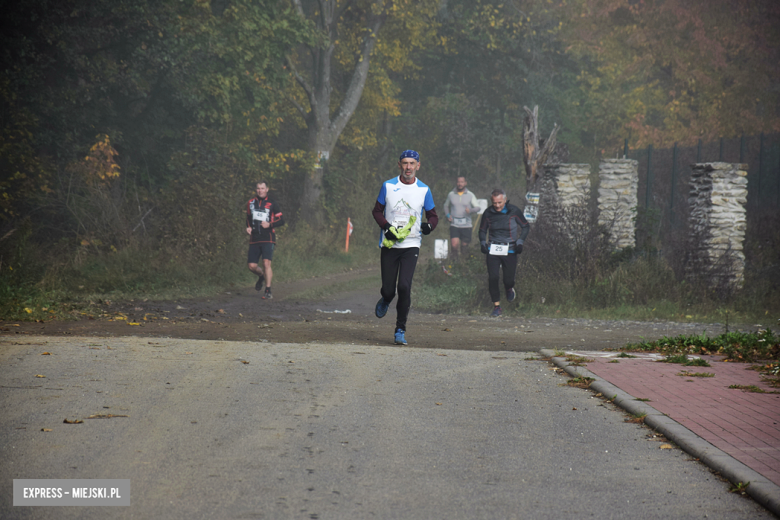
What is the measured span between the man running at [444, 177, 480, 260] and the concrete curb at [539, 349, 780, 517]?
1288 cm

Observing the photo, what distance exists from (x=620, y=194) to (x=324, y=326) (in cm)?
938

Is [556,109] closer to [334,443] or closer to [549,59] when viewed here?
[549,59]

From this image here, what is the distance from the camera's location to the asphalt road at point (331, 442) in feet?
13.7

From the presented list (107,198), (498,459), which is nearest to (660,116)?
(107,198)

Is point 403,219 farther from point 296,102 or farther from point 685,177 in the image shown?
point 296,102

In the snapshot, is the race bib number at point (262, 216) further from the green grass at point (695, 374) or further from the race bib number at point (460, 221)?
the green grass at point (695, 374)

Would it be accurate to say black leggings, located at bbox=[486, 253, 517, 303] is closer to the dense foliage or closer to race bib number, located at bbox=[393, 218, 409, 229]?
the dense foliage

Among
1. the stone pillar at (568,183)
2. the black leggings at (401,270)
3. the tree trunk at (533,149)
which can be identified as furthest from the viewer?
the tree trunk at (533,149)

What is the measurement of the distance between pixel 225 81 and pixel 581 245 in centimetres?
1243

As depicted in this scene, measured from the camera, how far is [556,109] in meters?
39.6

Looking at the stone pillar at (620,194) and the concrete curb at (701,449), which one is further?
the stone pillar at (620,194)

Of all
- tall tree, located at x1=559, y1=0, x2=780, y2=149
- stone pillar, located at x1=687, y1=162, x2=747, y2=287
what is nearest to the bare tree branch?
tall tree, located at x1=559, y1=0, x2=780, y2=149

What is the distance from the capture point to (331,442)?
520 cm

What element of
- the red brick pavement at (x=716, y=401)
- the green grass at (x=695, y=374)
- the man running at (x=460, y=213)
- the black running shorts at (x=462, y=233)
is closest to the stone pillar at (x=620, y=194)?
the man running at (x=460, y=213)
